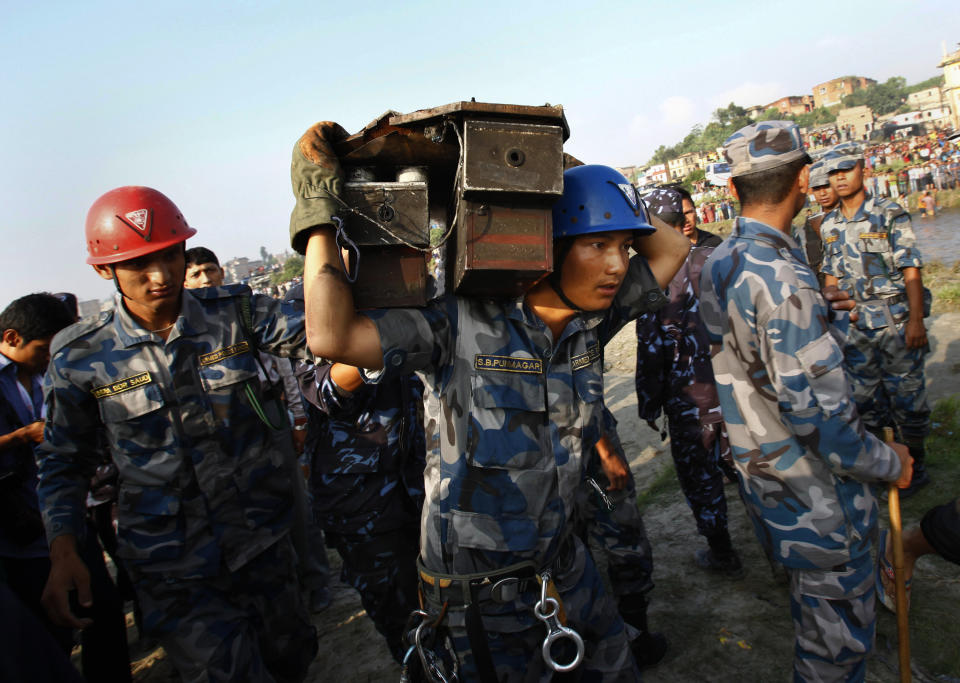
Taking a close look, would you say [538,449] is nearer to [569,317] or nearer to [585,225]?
[569,317]

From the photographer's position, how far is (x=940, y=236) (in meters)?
18.7

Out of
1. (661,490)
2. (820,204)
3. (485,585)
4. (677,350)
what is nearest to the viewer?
(485,585)

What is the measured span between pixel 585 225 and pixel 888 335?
13.8 ft

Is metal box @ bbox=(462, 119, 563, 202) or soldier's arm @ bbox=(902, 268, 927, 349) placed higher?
metal box @ bbox=(462, 119, 563, 202)

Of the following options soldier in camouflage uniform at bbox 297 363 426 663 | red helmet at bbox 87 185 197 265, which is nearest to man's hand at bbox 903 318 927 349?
soldier in camouflage uniform at bbox 297 363 426 663

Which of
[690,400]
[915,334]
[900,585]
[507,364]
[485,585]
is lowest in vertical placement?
[900,585]

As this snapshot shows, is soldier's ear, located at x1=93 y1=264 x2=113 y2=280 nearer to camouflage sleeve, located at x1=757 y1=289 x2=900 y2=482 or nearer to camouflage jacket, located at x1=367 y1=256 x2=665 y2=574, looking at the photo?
camouflage jacket, located at x1=367 y1=256 x2=665 y2=574

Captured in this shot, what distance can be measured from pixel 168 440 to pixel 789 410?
2.62 meters

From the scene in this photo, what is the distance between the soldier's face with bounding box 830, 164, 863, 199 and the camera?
514 cm

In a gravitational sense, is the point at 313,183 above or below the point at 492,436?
above

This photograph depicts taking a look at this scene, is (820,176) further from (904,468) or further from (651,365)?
(904,468)

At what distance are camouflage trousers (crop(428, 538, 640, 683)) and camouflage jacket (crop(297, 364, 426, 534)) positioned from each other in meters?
1.15

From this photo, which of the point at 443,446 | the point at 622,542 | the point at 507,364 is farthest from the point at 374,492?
the point at 507,364

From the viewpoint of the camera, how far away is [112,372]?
262 cm
